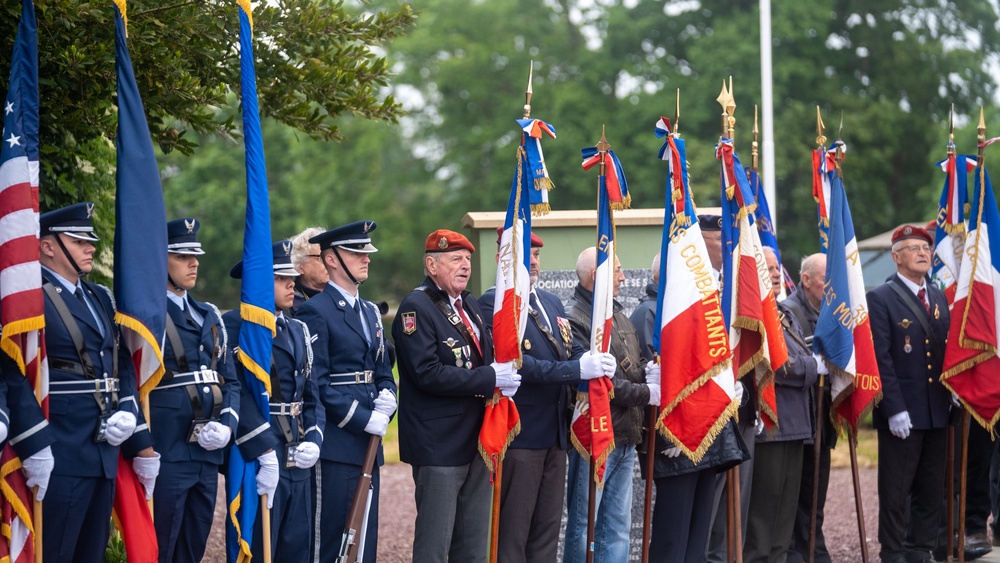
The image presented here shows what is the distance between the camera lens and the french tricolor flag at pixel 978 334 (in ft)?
27.8

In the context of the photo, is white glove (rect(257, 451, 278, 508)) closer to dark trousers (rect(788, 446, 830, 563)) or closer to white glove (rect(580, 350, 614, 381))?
white glove (rect(580, 350, 614, 381))

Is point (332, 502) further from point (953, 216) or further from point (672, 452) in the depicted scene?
point (953, 216)

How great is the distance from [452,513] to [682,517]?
139 cm

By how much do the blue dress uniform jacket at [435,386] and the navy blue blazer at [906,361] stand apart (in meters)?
3.14

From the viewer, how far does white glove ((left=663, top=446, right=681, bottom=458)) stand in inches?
284

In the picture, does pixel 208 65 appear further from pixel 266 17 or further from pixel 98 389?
pixel 98 389

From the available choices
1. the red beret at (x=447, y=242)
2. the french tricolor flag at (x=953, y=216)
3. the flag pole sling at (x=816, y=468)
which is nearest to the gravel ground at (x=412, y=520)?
the flag pole sling at (x=816, y=468)

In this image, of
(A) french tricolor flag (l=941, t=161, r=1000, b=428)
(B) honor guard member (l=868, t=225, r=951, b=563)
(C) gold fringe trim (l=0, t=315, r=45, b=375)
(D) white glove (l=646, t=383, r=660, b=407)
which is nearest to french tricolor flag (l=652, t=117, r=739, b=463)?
(D) white glove (l=646, t=383, r=660, b=407)

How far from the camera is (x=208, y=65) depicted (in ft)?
24.1

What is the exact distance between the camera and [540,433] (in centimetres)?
704

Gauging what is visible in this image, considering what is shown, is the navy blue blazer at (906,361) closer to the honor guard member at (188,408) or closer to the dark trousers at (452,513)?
the dark trousers at (452,513)

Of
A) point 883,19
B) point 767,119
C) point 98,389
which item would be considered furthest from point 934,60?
point 98,389

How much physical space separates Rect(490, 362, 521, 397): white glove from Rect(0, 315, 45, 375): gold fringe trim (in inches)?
94.0

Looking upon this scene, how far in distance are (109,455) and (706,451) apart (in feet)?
10.8
